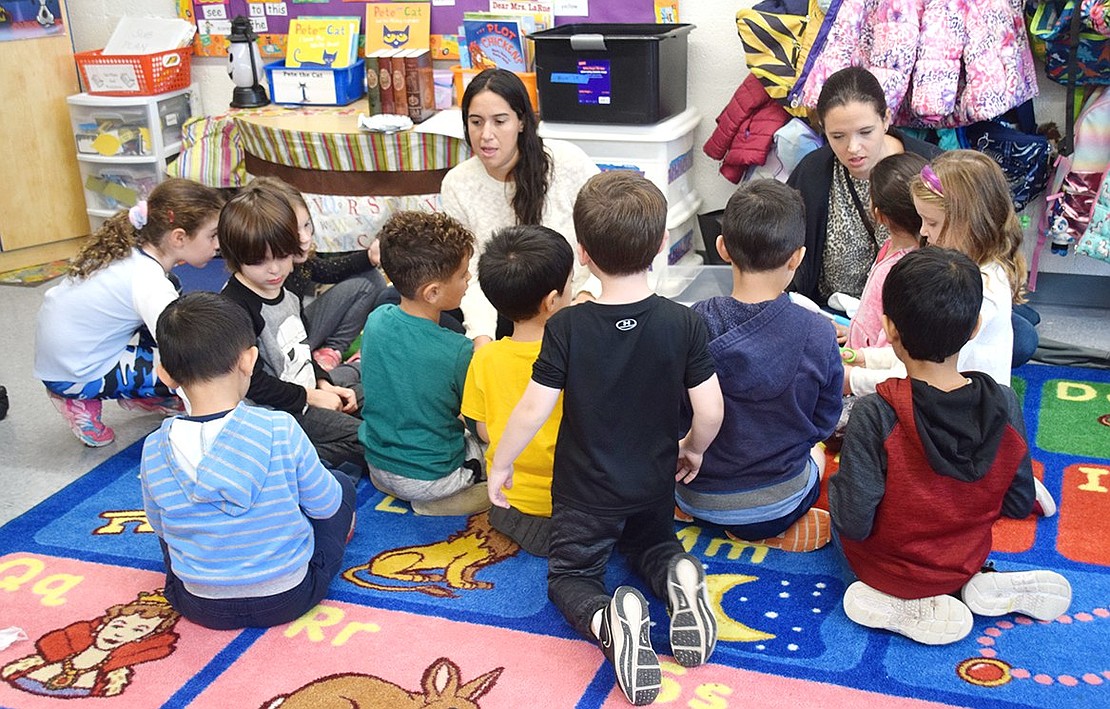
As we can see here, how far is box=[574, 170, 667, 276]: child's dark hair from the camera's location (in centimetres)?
180

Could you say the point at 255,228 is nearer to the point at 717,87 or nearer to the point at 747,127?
the point at 747,127

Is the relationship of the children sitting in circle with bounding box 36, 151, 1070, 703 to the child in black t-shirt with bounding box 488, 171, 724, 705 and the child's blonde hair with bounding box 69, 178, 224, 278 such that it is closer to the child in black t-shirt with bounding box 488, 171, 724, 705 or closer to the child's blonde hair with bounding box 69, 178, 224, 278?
the child in black t-shirt with bounding box 488, 171, 724, 705

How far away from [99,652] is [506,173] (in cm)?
158

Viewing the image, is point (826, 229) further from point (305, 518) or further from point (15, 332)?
point (15, 332)

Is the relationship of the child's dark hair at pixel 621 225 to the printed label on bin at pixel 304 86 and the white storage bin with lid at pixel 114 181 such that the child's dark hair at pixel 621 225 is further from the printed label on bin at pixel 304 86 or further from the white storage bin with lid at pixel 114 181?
the white storage bin with lid at pixel 114 181

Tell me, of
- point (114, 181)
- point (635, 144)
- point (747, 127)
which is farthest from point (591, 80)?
point (114, 181)

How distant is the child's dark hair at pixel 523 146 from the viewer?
2.78 metres

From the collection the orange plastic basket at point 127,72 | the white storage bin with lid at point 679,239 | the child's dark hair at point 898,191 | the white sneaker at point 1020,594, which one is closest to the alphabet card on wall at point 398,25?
the orange plastic basket at point 127,72

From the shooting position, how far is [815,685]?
5.92 feet

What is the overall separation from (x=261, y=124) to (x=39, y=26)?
1188 millimetres

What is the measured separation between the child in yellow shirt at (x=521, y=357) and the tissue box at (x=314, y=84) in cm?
230

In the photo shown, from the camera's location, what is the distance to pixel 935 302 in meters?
1.76

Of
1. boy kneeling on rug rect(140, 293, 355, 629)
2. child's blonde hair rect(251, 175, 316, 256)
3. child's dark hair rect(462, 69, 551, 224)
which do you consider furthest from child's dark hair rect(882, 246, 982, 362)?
child's blonde hair rect(251, 175, 316, 256)

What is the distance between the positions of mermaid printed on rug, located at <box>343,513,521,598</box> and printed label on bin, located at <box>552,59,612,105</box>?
1.67m
